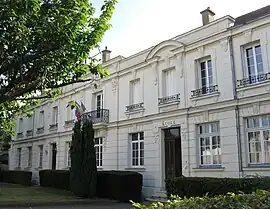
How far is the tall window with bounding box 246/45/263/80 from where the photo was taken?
12.4 metres

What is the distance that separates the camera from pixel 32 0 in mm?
6094

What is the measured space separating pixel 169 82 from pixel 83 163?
5.60 metres

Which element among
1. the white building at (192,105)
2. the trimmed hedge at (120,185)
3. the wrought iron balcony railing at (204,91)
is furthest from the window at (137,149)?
the wrought iron balcony railing at (204,91)

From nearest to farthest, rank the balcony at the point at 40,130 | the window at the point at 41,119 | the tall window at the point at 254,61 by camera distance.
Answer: the tall window at the point at 254,61 → the balcony at the point at 40,130 → the window at the point at 41,119

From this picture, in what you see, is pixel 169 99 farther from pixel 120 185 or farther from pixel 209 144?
pixel 120 185

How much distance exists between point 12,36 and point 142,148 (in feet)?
37.2

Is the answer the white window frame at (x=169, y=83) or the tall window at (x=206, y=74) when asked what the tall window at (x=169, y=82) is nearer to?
the white window frame at (x=169, y=83)

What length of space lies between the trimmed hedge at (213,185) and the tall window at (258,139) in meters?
2.18

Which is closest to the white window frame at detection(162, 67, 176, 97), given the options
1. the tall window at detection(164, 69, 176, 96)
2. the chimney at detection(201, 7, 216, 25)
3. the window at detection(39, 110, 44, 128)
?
the tall window at detection(164, 69, 176, 96)

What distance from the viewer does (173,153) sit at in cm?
1502

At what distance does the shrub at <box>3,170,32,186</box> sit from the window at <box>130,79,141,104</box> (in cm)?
1122

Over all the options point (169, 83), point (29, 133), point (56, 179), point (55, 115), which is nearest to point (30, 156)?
point (29, 133)

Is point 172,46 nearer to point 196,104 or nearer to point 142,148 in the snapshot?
point 196,104

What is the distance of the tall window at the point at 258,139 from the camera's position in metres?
11.7
